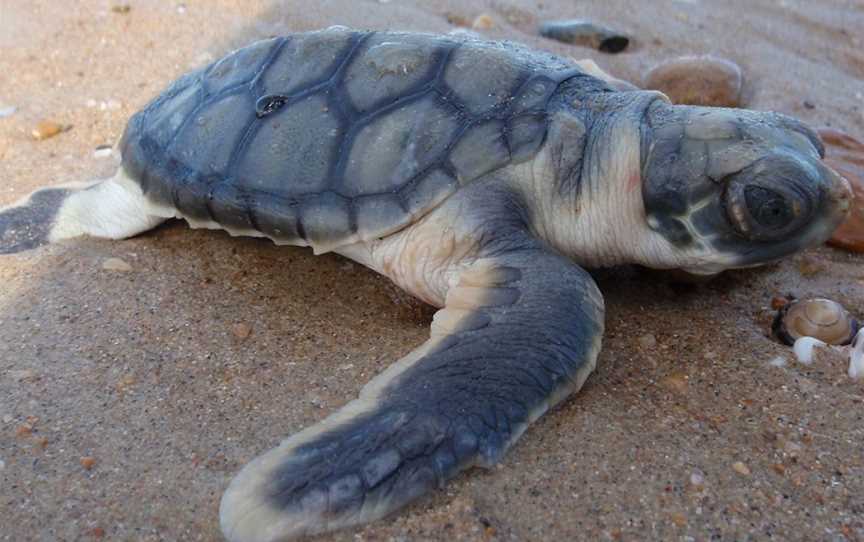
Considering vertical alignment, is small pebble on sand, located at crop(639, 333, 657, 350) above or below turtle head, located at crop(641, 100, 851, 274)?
below

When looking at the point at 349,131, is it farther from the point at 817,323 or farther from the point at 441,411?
the point at 817,323

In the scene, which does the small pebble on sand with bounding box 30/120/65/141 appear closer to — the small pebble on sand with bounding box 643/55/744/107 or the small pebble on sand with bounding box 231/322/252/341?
the small pebble on sand with bounding box 231/322/252/341

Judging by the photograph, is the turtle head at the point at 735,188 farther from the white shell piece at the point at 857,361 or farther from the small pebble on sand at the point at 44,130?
the small pebble on sand at the point at 44,130

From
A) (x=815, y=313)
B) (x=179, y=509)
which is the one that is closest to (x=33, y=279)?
(x=179, y=509)

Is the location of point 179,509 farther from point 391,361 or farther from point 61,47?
point 61,47

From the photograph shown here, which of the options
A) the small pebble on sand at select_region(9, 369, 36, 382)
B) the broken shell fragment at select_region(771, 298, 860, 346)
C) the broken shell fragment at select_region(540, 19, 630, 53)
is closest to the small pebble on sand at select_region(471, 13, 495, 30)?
the broken shell fragment at select_region(540, 19, 630, 53)

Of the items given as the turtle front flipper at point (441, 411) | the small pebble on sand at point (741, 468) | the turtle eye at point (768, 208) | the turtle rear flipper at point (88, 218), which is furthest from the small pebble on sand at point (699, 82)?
the turtle rear flipper at point (88, 218)
